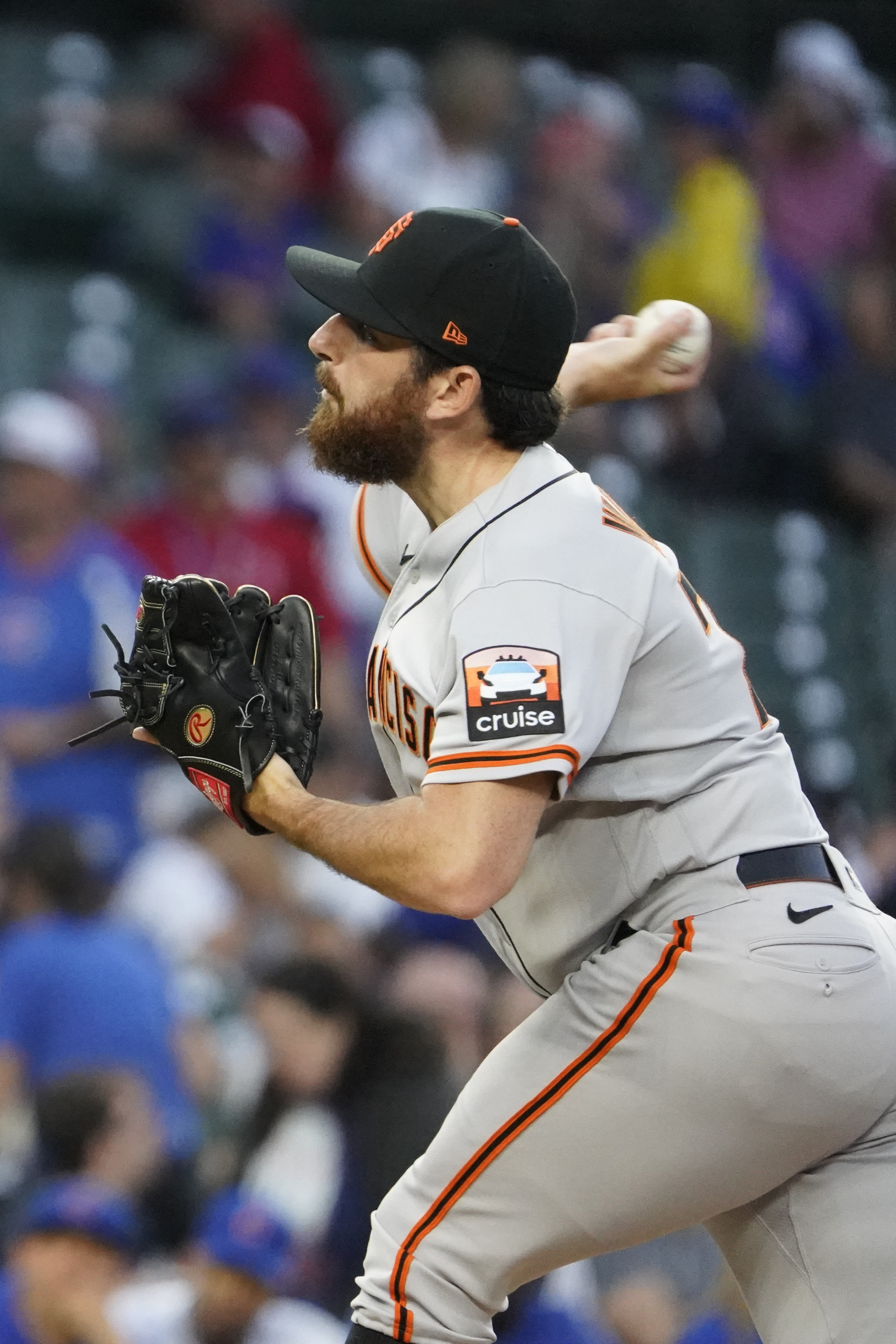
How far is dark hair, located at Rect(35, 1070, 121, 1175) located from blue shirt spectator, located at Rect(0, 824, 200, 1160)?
0.85ft

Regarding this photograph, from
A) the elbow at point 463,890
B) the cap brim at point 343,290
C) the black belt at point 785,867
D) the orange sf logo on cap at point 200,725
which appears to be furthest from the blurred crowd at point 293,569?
the cap brim at point 343,290

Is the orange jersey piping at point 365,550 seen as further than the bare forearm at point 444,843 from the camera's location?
Yes

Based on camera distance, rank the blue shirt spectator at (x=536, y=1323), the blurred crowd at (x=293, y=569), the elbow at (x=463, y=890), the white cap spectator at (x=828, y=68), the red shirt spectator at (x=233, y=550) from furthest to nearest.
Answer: the white cap spectator at (x=828, y=68)
the red shirt spectator at (x=233, y=550)
the blurred crowd at (x=293, y=569)
the blue shirt spectator at (x=536, y=1323)
the elbow at (x=463, y=890)

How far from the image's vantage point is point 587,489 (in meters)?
2.58

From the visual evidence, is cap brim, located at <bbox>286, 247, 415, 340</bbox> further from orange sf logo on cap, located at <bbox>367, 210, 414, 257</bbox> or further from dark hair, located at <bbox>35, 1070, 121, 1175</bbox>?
dark hair, located at <bbox>35, 1070, 121, 1175</bbox>

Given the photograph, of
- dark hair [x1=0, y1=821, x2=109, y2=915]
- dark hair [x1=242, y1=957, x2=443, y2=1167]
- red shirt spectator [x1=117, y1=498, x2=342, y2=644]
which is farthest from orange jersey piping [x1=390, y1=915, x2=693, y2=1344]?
red shirt spectator [x1=117, y1=498, x2=342, y2=644]

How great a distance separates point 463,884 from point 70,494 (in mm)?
3903

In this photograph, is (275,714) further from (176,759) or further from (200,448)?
(200,448)

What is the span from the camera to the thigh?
2.47 m

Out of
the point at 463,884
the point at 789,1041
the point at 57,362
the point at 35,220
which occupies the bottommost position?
the point at 789,1041

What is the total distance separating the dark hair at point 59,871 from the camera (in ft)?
15.4

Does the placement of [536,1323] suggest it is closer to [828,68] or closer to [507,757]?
[507,757]

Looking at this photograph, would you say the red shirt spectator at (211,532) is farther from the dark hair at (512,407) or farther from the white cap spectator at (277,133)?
the dark hair at (512,407)

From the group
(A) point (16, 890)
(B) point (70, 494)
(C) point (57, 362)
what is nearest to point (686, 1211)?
(A) point (16, 890)
